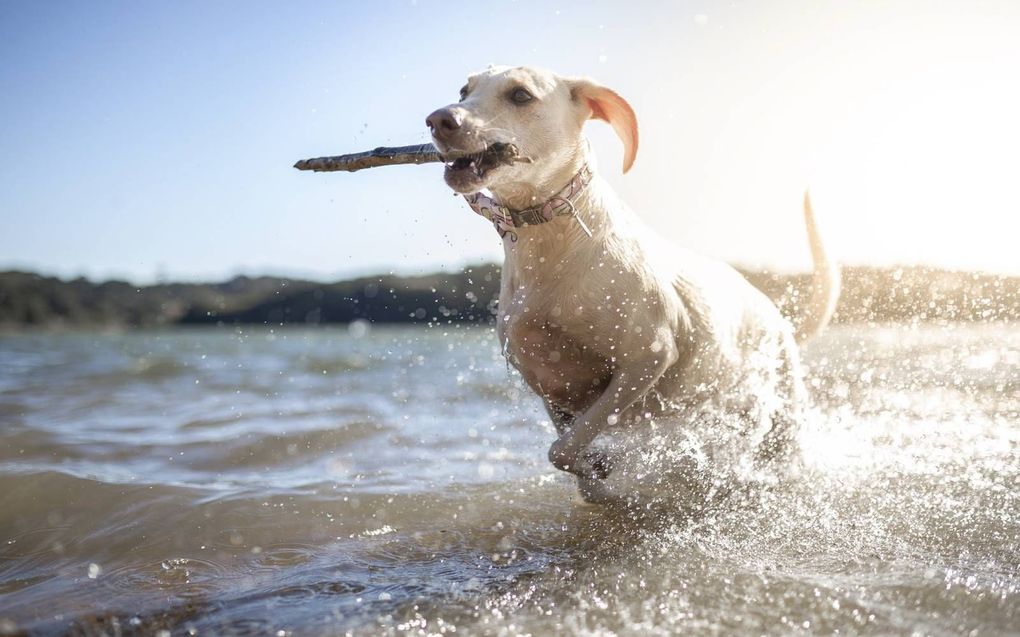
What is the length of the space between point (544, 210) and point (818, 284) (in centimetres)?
235

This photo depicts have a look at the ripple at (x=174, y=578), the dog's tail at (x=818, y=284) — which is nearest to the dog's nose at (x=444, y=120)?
the ripple at (x=174, y=578)

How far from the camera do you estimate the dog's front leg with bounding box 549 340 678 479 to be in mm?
3602

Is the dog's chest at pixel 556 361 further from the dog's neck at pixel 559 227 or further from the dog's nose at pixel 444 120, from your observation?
the dog's nose at pixel 444 120

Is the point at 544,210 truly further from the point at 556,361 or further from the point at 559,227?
the point at 556,361

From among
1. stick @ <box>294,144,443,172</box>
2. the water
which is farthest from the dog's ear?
the water

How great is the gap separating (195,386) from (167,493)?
782 centimetres

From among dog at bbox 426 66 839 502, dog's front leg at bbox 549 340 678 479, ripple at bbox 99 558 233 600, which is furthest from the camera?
dog's front leg at bbox 549 340 678 479

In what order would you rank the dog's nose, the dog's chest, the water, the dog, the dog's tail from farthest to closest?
1. the dog's tail
2. the dog's chest
3. the dog
4. the dog's nose
5. the water

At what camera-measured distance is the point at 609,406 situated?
11.9 feet

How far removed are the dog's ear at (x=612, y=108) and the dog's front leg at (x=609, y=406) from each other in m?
0.92

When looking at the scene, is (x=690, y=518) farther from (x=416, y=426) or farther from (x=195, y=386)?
(x=195, y=386)

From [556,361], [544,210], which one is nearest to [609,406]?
[556,361]

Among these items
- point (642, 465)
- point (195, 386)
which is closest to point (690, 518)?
point (642, 465)

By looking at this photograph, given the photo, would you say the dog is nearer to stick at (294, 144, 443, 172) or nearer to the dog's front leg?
the dog's front leg
